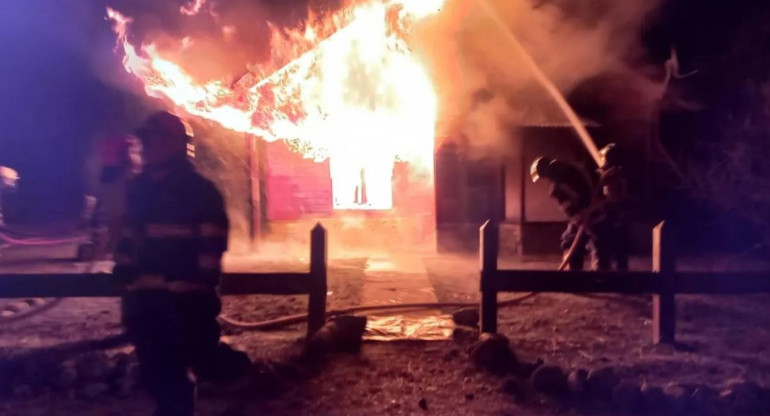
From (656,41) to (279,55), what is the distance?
26.1 feet

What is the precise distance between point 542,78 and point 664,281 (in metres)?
7.95

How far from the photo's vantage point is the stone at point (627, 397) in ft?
14.6

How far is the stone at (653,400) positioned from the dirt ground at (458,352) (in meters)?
0.27

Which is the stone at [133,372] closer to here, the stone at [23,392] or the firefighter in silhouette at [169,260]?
the stone at [23,392]

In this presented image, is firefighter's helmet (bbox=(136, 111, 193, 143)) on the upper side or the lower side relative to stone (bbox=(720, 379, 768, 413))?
upper

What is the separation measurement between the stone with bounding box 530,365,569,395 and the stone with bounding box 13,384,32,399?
3.74 metres

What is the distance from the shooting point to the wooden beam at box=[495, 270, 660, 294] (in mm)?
5648

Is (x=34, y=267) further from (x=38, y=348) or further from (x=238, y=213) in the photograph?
(x=38, y=348)

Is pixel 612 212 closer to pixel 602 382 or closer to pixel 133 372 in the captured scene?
pixel 602 382

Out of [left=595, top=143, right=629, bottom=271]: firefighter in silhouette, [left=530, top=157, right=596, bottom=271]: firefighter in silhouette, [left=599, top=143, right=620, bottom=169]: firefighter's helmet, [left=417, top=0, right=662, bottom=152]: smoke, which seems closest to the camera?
[left=595, top=143, right=629, bottom=271]: firefighter in silhouette

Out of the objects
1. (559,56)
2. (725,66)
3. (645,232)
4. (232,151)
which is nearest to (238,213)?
(232,151)

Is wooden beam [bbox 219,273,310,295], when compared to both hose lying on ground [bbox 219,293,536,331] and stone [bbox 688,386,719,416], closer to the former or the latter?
hose lying on ground [bbox 219,293,536,331]

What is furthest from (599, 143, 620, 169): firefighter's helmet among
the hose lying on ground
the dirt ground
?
the hose lying on ground

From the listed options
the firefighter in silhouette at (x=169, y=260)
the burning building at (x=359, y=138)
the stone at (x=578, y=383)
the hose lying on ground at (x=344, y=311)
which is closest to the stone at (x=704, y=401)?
the stone at (x=578, y=383)
